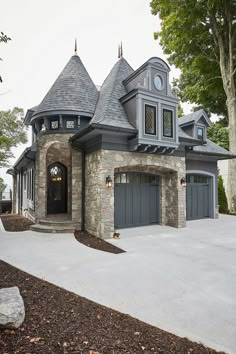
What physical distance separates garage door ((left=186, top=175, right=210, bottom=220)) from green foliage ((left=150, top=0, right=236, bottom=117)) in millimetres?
8758

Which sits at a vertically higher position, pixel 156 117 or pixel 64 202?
pixel 156 117

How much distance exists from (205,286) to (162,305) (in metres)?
1.20

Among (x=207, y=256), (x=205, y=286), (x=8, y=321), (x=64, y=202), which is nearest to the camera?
(x=8, y=321)

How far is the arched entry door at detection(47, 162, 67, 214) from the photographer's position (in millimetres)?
12078

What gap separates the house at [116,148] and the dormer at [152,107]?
35 millimetres

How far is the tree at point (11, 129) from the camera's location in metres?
19.8

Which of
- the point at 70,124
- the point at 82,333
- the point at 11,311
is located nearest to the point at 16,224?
the point at 70,124

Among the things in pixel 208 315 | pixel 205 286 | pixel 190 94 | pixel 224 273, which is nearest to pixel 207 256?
pixel 224 273

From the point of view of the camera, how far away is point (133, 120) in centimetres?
854

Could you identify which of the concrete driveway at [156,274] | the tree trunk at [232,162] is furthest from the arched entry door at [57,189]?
the tree trunk at [232,162]

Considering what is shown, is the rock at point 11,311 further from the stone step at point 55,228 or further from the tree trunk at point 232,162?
the tree trunk at point 232,162

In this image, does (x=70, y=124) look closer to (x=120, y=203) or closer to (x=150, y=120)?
(x=150, y=120)

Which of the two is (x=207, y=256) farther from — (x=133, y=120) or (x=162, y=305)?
(x=133, y=120)

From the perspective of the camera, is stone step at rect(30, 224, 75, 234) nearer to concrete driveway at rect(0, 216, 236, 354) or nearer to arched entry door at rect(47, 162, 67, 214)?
concrete driveway at rect(0, 216, 236, 354)
